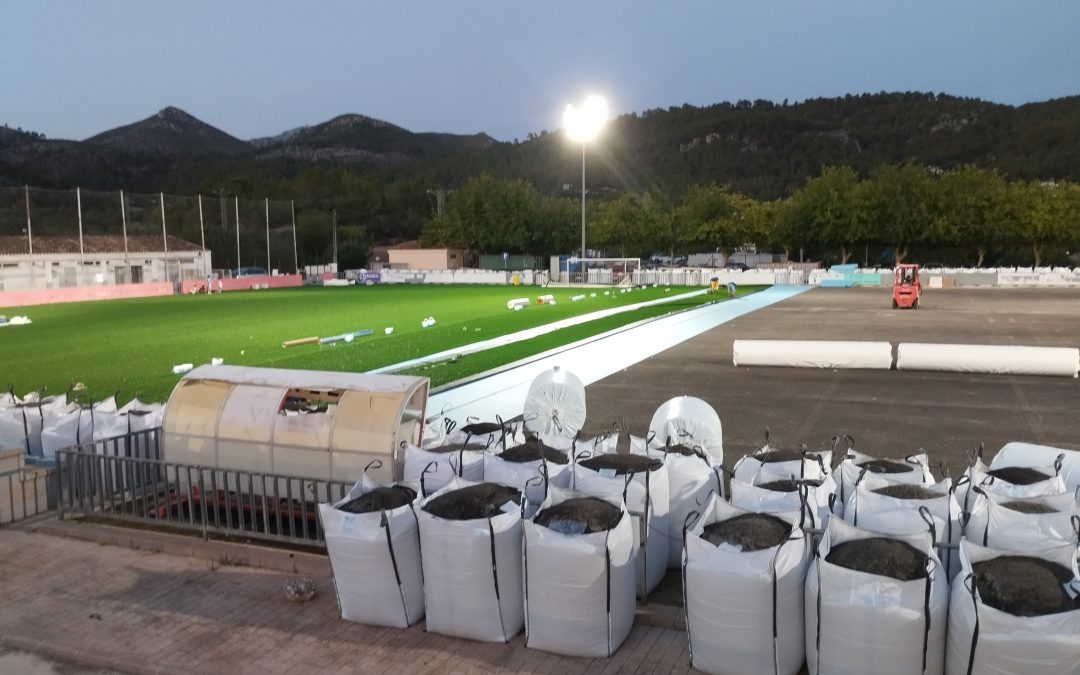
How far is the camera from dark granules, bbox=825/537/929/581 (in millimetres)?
5418

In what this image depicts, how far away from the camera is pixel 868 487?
715 cm

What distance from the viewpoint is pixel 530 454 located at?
325 inches

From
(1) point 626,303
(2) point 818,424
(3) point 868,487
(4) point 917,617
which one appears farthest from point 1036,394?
(1) point 626,303

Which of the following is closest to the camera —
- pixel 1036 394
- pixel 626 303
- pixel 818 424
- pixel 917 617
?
pixel 917 617

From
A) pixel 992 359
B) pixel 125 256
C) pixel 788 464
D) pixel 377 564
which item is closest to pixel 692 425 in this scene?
pixel 788 464

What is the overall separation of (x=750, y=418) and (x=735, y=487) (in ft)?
26.5

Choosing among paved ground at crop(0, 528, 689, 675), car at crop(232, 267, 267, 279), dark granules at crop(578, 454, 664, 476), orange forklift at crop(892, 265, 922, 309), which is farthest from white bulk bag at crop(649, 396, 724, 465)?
car at crop(232, 267, 267, 279)

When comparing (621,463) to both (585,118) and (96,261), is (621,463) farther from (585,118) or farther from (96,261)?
(96,261)

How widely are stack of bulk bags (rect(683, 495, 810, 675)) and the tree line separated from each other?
82.9 m

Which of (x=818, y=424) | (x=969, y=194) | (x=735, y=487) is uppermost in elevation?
(x=969, y=194)

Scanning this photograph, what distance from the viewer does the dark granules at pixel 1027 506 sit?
6426 mm

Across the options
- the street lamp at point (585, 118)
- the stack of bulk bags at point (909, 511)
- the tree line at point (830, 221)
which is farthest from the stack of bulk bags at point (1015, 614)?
the tree line at point (830, 221)

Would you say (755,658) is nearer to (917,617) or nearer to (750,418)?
(917,617)

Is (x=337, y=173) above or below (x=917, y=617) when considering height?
above
